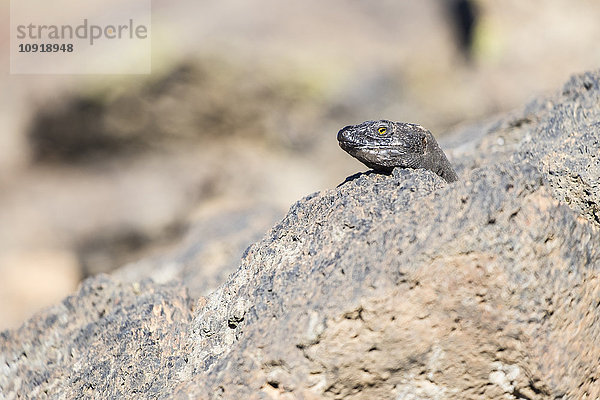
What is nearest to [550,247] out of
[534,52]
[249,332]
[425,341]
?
[425,341]

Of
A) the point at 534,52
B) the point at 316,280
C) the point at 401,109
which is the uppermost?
the point at 534,52

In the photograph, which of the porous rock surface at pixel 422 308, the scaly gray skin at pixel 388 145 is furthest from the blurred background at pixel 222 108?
the porous rock surface at pixel 422 308

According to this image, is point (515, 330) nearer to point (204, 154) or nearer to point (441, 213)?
point (441, 213)

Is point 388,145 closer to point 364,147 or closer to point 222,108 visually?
point 364,147

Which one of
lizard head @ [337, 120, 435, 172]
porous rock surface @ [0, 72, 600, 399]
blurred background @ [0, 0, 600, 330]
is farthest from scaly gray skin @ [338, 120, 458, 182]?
blurred background @ [0, 0, 600, 330]

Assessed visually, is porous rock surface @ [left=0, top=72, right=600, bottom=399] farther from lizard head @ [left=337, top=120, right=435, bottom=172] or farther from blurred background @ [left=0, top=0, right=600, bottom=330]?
blurred background @ [left=0, top=0, right=600, bottom=330]

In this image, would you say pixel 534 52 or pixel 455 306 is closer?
pixel 455 306

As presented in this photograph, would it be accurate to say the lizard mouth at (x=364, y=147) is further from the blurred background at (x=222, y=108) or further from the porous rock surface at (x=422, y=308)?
the blurred background at (x=222, y=108)
